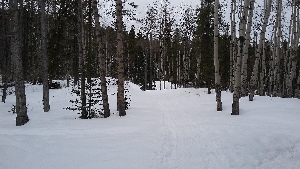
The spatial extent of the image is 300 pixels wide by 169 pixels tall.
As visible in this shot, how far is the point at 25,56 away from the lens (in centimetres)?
2722

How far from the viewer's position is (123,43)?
15.1 meters

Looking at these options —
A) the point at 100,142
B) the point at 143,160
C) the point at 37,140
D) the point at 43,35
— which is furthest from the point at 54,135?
the point at 43,35

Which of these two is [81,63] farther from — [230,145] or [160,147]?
[230,145]

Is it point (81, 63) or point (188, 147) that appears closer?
point (188, 147)

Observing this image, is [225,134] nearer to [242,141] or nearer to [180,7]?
[242,141]

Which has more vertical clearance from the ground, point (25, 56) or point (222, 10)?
point (222, 10)

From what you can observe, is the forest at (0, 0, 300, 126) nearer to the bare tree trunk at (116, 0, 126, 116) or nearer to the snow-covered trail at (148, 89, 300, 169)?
the bare tree trunk at (116, 0, 126, 116)

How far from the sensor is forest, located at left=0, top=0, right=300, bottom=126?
12.0 meters

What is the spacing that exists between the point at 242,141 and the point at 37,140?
17.3 ft

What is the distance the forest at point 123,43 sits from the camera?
473 inches

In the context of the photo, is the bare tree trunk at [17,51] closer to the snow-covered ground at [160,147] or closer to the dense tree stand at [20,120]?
the dense tree stand at [20,120]

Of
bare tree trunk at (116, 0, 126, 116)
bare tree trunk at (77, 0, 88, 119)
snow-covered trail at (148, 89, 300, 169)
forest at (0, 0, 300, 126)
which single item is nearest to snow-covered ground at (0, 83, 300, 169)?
snow-covered trail at (148, 89, 300, 169)

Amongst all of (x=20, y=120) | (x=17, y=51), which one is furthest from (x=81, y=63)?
(x=20, y=120)

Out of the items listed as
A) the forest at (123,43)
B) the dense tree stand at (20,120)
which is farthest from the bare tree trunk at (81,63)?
the dense tree stand at (20,120)
